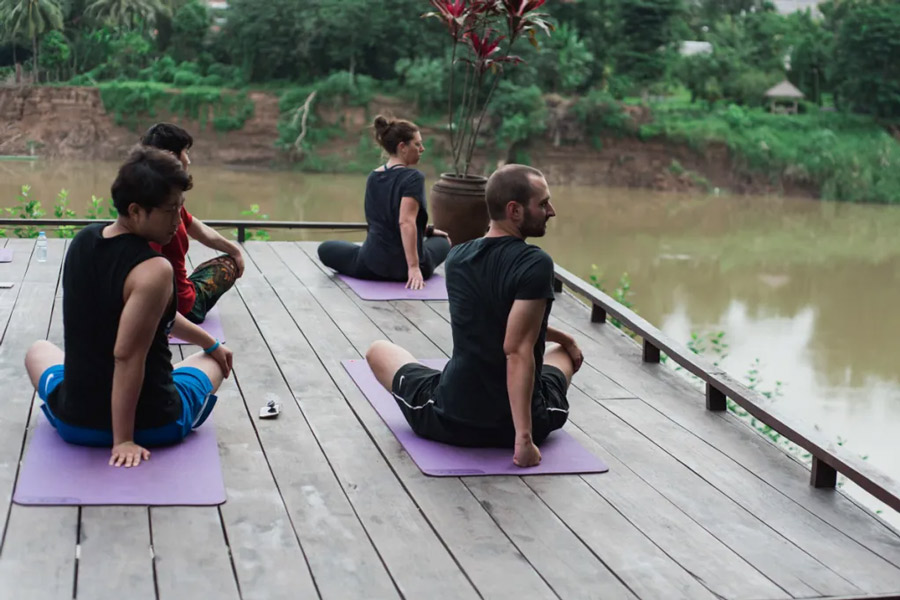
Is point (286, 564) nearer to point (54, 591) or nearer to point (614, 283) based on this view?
point (54, 591)

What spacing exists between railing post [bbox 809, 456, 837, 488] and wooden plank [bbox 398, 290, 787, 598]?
52 cm

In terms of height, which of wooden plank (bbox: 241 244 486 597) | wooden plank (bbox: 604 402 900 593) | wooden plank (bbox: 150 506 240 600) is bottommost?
wooden plank (bbox: 604 402 900 593)

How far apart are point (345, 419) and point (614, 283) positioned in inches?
412

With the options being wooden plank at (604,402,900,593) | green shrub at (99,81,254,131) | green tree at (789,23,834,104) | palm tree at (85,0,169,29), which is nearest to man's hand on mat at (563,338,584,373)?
wooden plank at (604,402,900,593)

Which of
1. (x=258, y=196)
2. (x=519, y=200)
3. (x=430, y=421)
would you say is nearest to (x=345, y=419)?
(x=430, y=421)

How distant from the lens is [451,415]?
332 centimetres

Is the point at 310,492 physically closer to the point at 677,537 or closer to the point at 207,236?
the point at 677,537

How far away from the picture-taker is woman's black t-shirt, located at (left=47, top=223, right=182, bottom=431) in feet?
9.37

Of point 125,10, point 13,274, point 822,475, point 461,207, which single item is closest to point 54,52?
point 125,10

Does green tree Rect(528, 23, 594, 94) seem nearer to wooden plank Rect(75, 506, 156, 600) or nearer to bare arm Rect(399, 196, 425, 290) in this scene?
bare arm Rect(399, 196, 425, 290)

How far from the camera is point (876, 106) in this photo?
24.4 metres

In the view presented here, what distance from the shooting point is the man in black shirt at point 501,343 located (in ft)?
10.2

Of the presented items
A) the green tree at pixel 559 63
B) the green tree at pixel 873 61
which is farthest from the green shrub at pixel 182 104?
the green tree at pixel 873 61

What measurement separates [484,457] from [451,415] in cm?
16
